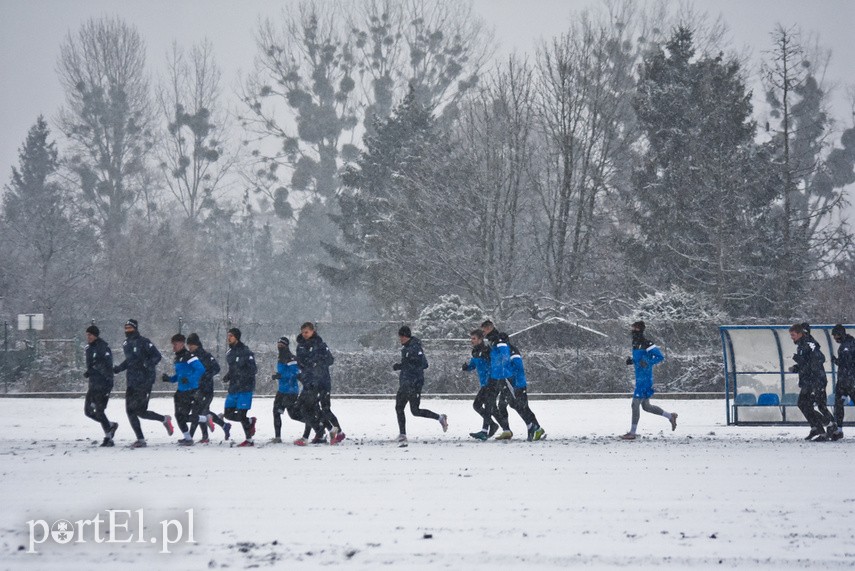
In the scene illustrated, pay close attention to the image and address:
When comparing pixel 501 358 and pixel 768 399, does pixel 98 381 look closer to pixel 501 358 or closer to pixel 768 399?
pixel 501 358

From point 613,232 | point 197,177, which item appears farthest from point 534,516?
point 197,177

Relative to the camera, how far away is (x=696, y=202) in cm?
4044

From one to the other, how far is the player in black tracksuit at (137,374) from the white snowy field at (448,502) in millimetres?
527

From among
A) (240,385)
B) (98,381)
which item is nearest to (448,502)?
(240,385)

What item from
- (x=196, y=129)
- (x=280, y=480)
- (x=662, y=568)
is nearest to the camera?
(x=662, y=568)

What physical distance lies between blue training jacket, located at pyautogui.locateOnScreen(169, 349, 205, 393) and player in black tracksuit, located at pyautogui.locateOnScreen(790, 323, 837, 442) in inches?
376

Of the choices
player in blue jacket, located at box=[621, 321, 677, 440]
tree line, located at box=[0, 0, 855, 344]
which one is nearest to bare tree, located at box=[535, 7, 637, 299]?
tree line, located at box=[0, 0, 855, 344]

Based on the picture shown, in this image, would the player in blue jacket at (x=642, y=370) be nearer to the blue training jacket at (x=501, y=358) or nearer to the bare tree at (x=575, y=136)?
the blue training jacket at (x=501, y=358)

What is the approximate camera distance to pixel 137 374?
16.9m

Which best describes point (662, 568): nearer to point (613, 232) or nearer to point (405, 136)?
point (613, 232)

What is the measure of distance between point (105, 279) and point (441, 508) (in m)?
45.1

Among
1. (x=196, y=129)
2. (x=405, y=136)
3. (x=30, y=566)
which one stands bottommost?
(x=30, y=566)

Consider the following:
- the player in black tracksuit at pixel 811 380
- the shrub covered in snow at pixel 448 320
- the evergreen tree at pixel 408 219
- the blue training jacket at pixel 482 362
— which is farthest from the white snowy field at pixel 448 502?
the evergreen tree at pixel 408 219

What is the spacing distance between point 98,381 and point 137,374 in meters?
0.60
